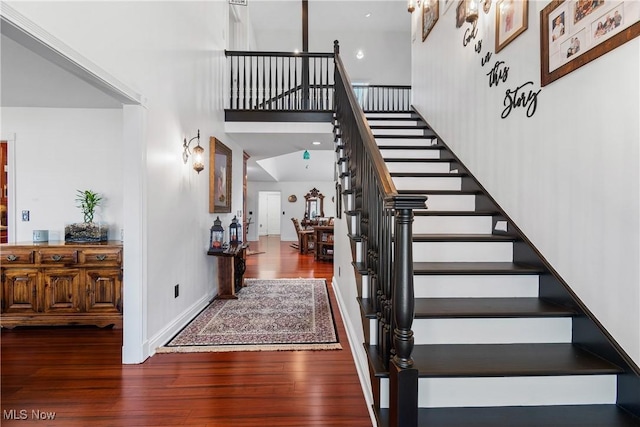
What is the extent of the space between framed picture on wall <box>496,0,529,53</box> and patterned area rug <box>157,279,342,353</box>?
281 centimetres

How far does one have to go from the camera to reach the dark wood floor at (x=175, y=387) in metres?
1.84

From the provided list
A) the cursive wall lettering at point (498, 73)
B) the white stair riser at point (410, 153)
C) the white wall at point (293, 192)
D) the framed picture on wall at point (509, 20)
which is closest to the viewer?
the framed picture on wall at point (509, 20)

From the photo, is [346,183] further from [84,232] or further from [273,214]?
[273,214]

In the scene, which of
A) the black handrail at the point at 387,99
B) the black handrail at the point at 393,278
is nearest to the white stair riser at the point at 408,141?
the black handrail at the point at 393,278

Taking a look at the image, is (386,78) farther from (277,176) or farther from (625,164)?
(625,164)

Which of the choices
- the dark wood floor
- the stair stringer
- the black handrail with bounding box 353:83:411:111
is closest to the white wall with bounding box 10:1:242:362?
the dark wood floor

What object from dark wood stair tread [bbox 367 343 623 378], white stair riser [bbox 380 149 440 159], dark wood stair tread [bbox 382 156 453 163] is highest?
white stair riser [bbox 380 149 440 159]

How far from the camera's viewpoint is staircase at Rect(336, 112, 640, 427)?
5.05 feet

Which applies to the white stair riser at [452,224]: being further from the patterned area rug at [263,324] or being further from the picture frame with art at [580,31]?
the patterned area rug at [263,324]

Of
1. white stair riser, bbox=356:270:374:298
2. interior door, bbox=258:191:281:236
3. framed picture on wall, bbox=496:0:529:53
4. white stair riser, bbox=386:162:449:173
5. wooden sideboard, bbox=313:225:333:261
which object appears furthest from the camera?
interior door, bbox=258:191:281:236

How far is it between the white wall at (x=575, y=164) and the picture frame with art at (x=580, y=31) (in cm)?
6

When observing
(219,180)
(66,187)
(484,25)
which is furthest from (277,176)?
(484,25)

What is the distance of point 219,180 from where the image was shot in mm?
4402

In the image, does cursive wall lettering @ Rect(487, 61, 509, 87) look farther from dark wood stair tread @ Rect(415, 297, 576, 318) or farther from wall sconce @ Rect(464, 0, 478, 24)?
dark wood stair tread @ Rect(415, 297, 576, 318)
